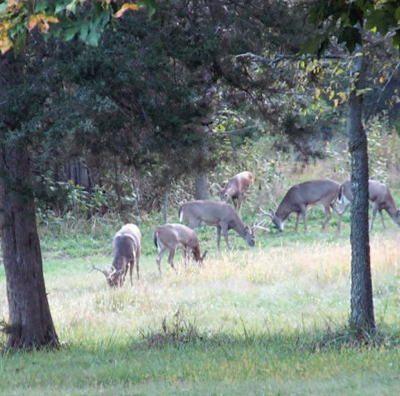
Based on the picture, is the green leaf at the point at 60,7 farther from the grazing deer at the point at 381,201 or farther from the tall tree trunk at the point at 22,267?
the grazing deer at the point at 381,201

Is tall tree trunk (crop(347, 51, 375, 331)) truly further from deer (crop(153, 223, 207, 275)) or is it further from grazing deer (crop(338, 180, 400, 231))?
grazing deer (crop(338, 180, 400, 231))

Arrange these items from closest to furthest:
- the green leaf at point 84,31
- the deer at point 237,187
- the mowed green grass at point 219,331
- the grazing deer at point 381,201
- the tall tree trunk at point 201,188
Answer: the green leaf at point 84,31 < the mowed green grass at point 219,331 < the grazing deer at point 381,201 < the deer at point 237,187 < the tall tree trunk at point 201,188

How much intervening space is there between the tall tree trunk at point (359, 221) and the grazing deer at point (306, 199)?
15.0 meters

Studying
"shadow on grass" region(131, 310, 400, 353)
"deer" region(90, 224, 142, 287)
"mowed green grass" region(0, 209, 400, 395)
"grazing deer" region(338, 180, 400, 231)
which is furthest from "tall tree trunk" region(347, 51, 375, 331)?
"grazing deer" region(338, 180, 400, 231)

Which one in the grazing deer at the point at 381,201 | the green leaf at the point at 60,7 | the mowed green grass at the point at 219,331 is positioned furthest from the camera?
the grazing deer at the point at 381,201

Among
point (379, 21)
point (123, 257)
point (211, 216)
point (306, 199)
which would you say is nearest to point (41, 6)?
point (379, 21)

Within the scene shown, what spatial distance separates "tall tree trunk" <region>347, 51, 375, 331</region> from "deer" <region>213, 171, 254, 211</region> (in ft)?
54.8

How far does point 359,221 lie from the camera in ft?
31.6

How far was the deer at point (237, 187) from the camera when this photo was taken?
26500 millimetres

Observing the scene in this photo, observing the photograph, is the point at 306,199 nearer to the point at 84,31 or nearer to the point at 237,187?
the point at 237,187

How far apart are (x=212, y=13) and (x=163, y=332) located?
4.15 metres

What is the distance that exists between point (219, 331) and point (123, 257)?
21.0 feet

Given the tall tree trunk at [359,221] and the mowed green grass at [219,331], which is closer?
the mowed green grass at [219,331]

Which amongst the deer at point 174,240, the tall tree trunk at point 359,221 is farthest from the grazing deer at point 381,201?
the tall tree trunk at point 359,221
